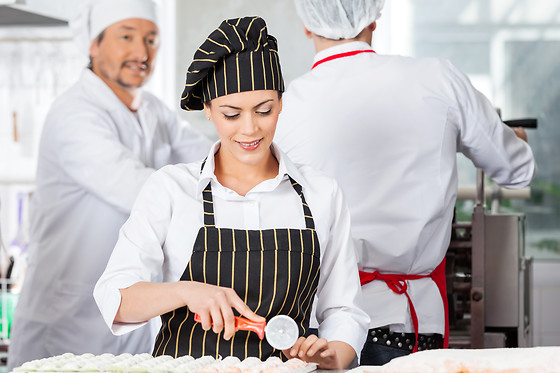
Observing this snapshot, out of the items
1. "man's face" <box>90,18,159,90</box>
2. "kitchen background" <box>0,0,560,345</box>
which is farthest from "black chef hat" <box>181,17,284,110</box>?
"kitchen background" <box>0,0,560,345</box>

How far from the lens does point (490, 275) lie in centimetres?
231

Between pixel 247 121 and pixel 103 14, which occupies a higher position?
pixel 103 14

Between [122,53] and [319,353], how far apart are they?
1.65 m

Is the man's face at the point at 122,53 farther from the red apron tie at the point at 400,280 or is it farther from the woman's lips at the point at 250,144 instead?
the woman's lips at the point at 250,144

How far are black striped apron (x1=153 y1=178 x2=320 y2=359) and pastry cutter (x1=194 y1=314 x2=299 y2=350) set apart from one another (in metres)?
0.12

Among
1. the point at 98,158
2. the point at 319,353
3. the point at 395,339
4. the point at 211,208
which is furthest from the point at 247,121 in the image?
the point at 98,158

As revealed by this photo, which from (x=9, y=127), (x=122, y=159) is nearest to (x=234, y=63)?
(x=122, y=159)

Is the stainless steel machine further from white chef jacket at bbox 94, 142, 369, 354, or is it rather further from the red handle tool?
the red handle tool

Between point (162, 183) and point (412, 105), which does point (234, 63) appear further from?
point (412, 105)

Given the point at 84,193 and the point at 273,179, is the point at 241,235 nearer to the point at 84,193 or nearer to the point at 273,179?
the point at 273,179

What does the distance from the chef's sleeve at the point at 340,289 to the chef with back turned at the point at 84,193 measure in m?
1.13

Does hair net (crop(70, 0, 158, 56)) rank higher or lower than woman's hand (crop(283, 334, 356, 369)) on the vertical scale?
higher

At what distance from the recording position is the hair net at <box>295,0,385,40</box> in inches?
74.8

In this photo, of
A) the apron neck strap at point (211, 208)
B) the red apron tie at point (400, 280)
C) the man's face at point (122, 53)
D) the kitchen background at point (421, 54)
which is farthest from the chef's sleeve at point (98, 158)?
the kitchen background at point (421, 54)
